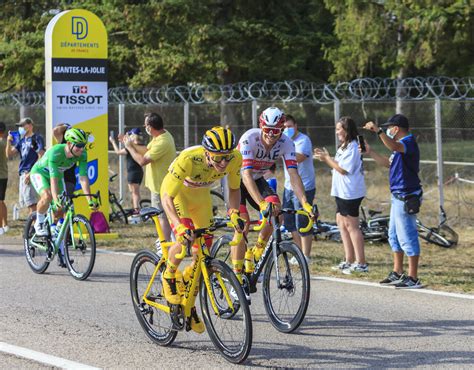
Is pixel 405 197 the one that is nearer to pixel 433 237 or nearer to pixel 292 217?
pixel 292 217

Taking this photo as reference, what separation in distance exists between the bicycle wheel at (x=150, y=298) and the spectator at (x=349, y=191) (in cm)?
395

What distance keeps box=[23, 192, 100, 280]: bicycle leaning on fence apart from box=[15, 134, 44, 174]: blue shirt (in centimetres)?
537

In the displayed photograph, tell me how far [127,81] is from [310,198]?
24.5 m

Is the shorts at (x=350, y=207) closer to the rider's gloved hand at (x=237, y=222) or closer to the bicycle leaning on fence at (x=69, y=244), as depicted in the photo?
the bicycle leaning on fence at (x=69, y=244)

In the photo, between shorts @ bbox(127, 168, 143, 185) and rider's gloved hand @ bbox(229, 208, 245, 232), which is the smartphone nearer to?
rider's gloved hand @ bbox(229, 208, 245, 232)

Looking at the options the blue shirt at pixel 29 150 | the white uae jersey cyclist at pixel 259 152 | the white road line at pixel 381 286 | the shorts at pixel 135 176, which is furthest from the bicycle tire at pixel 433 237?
the blue shirt at pixel 29 150

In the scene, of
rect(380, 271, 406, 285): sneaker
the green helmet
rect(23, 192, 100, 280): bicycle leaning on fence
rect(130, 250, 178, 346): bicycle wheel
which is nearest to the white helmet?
rect(130, 250, 178, 346): bicycle wheel

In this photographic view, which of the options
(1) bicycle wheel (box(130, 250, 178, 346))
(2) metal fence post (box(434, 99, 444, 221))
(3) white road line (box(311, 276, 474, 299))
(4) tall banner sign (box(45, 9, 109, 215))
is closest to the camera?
(1) bicycle wheel (box(130, 250, 178, 346))

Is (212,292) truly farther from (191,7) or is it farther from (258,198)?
(191,7)

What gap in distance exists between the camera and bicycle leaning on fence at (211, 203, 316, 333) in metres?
8.34

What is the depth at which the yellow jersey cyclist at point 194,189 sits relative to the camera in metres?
7.58

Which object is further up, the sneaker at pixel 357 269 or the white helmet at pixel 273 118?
the white helmet at pixel 273 118

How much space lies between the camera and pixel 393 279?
10852mm

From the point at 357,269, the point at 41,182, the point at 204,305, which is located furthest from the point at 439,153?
the point at 204,305
